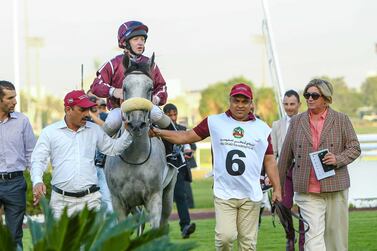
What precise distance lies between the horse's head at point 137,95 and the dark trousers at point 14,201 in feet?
4.82

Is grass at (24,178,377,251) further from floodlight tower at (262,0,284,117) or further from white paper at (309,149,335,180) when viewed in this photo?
floodlight tower at (262,0,284,117)

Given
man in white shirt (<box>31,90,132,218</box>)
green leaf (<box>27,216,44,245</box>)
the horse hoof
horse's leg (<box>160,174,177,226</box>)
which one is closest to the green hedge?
the horse hoof

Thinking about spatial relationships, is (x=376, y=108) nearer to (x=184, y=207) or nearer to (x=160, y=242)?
(x=184, y=207)

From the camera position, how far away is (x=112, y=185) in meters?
8.46

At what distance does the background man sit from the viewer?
28.5ft

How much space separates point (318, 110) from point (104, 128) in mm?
1889

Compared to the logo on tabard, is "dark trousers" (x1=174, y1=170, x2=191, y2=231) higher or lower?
lower

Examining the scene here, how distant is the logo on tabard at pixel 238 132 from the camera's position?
295 inches

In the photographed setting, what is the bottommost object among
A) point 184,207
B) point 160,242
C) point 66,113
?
point 184,207

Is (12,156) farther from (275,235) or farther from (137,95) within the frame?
(275,235)

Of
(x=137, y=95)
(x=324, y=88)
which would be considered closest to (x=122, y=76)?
(x=137, y=95)

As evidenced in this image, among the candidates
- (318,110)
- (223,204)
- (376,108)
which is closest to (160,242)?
(223,204)

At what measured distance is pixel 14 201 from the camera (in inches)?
344

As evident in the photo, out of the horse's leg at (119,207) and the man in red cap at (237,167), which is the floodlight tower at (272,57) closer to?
the horse's leg at (119,207)
